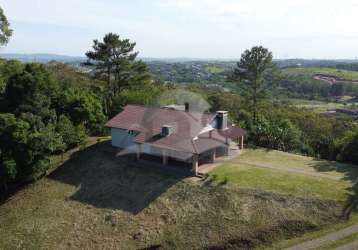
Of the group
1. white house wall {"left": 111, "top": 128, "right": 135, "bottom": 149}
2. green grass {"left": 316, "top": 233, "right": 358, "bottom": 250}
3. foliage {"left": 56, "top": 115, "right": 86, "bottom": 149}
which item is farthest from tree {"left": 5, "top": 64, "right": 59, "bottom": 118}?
green grass {"left": 316, "top": 233, "right": 358, "bottom": 250}

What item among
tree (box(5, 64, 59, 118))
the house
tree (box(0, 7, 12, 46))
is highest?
tree (box(0, 7, 12, 46))

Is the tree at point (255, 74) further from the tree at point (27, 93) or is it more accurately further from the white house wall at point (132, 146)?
the tree at point (27, 93)

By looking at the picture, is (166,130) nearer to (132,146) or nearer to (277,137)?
(132,146)

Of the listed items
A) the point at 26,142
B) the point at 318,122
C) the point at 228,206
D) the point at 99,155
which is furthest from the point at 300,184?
the point at 318,122

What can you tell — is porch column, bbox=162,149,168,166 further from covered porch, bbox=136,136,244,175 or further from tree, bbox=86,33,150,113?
tree, bbox=86,33,150,113

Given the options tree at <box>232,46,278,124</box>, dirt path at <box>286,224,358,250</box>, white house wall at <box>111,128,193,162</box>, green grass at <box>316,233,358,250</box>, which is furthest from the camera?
tree at <box>232,46,278,124</box>

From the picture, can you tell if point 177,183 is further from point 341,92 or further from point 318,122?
point 341,92

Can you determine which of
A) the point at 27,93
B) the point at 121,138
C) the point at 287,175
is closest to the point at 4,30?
the point at 27,93
